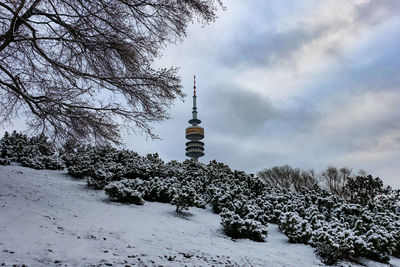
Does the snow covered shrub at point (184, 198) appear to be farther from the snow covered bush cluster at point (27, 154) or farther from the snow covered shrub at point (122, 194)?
the snow covered bush cluster at point (27, 154)

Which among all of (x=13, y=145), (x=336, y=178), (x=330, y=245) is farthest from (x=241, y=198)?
(x=336, y=178)

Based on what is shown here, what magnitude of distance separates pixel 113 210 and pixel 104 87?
3587 mm

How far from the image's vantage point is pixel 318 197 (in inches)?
495

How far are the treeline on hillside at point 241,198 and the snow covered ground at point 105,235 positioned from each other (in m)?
0.47

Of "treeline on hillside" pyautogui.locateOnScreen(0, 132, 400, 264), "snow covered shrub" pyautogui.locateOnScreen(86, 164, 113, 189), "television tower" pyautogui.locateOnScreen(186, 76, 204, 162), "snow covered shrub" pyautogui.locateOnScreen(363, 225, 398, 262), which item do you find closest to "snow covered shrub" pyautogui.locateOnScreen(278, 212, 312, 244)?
"treeline on hillside" pyautogui.locateOnScreen(0, 132, 400, 264)

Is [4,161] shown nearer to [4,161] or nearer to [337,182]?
[4,161]

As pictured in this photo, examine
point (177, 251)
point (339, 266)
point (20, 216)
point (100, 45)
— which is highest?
point (100, 45)

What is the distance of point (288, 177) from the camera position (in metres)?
31.8

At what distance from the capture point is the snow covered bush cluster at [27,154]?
12.2m

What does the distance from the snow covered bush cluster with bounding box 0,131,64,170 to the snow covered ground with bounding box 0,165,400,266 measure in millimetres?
2223

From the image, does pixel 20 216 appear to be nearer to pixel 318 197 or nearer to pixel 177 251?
pixel 177 251

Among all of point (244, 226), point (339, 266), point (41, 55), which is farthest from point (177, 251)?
point (41, 55)

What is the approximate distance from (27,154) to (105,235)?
9738mm

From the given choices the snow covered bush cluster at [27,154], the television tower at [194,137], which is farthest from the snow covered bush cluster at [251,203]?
the television tower at [194,137]
